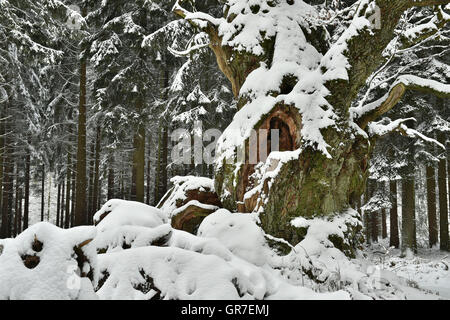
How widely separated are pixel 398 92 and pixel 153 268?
5.53m

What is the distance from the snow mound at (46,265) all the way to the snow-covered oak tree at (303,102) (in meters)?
3.74

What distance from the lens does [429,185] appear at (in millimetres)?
13812

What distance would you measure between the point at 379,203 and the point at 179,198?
411 inches

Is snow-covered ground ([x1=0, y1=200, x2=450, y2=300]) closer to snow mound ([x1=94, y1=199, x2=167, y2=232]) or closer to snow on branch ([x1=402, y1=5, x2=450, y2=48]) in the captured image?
snow mound ([x1=94, y1=199, x2=167, y2=232])

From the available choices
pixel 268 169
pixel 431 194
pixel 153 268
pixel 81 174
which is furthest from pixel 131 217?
pixel 431 194

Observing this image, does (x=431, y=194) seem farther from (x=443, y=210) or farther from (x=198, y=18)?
(x=198, y=18)

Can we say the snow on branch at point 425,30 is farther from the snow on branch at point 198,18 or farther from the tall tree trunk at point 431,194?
the tall tree trunk at point 431,194

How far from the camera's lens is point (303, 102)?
5.43 meters

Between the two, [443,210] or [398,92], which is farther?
[443,210]

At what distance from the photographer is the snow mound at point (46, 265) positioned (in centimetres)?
201

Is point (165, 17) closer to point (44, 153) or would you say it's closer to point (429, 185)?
point (44, 153)

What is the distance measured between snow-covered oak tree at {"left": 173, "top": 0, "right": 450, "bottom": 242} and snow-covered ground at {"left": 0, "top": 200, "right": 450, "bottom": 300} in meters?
1.18

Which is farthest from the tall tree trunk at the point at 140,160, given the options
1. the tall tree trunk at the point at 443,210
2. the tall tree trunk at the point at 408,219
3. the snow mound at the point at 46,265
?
the tall tree trunk at the point at 443,210

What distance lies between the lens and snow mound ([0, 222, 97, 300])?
201cm
